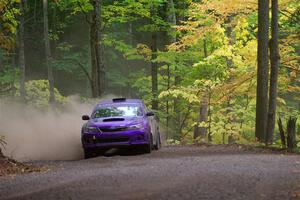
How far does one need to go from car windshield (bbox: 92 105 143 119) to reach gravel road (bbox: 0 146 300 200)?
353 centimetres

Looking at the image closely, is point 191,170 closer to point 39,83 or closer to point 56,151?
point 56,151

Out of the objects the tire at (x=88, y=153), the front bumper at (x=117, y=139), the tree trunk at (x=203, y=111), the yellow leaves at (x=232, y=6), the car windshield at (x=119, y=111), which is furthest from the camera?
the tree trunk at (x=203, y=111)

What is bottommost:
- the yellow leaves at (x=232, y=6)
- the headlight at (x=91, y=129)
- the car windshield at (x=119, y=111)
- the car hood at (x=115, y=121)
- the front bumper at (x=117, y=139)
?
the front bumper at (x=117, y=139)

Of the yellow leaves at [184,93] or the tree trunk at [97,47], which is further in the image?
the tree trunk at [97,47]

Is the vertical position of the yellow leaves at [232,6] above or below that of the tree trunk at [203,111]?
above

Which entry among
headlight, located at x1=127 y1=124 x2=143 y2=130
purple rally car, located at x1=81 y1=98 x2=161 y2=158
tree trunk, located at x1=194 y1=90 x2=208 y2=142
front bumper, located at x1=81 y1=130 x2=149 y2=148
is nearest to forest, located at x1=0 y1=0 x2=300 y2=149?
tree trunk, located at x1=194 y1=90 x2=208 y2=142

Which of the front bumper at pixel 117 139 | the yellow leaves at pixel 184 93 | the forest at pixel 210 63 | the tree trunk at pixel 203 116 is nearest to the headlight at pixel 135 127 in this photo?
the front bumper at pixel 117 139

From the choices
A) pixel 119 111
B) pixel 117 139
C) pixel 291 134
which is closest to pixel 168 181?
pixel 117 139

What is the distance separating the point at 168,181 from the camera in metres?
9.15

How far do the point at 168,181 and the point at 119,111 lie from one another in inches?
308

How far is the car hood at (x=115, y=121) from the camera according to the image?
619 inches

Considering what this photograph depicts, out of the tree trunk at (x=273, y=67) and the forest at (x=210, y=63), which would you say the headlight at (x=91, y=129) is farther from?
the tree trunk at (x=273, y=67)

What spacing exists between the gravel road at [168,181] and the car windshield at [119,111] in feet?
11.6

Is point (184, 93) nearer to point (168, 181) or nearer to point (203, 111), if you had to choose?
point (203, 111)
